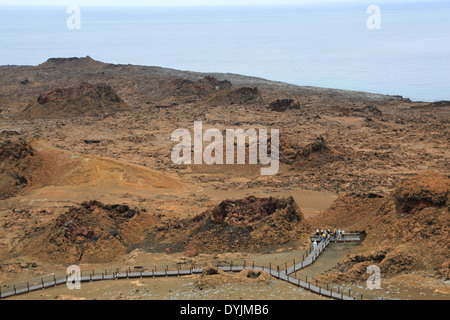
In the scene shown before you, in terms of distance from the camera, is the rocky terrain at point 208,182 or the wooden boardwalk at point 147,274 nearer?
A: the wooden boardwalk at point 147,274

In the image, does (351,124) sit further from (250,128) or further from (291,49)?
(291,49)

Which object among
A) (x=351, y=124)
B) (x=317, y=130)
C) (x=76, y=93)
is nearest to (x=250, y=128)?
(x=317, y=130)

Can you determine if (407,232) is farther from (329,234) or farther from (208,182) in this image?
(208,182)

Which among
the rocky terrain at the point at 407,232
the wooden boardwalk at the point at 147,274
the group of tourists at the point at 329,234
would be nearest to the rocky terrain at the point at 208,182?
the rocky terrain at the point at 407,232
